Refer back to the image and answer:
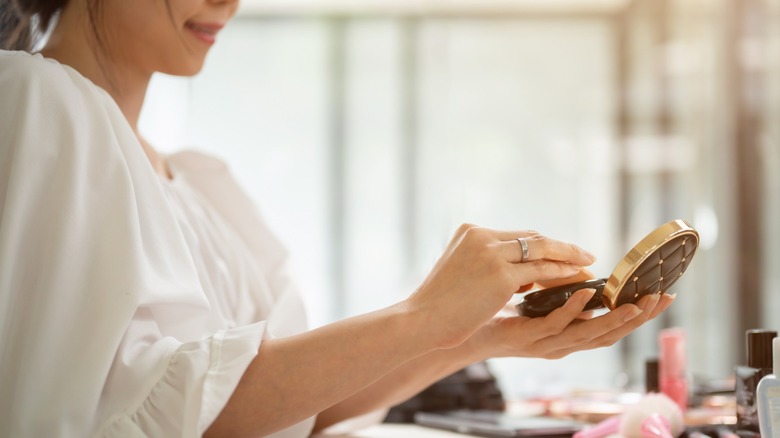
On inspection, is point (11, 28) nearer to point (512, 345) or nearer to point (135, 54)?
point (135, 54)

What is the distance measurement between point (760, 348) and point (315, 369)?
421 mm

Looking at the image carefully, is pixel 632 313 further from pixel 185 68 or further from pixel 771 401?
pixel 185 68

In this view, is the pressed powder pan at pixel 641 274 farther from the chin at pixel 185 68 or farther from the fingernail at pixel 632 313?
the chin at pixel 185 68

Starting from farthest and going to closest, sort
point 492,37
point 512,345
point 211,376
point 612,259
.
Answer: point 492,37 → point 612,259 → point 512,345 → point 211,376

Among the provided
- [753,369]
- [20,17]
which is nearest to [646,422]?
[753,369]

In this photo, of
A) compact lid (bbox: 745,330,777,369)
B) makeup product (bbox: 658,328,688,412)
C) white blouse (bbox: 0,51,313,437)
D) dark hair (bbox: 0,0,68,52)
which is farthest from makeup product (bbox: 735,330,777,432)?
dark hair (bbox: 0,0,68,52)

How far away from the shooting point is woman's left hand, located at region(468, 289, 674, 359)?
0.67 meters

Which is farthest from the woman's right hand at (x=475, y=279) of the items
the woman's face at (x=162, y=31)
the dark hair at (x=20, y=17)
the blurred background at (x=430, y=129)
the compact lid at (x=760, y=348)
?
the blurred background at (x=430, y=129)

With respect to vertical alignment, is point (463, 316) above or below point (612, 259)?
above

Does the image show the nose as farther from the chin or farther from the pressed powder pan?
the pressed powder pan

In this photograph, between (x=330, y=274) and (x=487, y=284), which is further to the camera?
(x=330, y=274)

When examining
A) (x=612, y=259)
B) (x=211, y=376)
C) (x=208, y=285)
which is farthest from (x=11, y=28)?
(x=612, y=259)

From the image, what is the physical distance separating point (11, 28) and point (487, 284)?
0.61 meters

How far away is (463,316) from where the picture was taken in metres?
0.62
